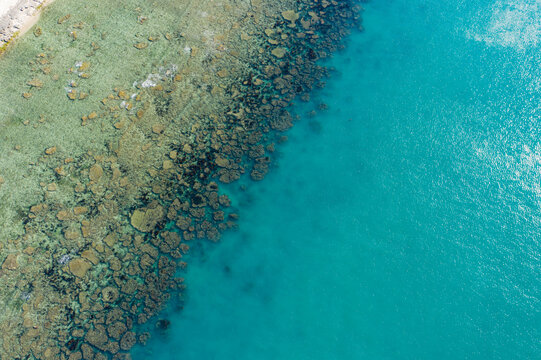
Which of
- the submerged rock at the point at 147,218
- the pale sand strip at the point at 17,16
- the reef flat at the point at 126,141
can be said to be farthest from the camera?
the pale sand strip at the point at 17,16

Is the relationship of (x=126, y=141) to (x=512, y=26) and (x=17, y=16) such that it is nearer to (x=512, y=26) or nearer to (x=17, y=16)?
(x=17, y=16)

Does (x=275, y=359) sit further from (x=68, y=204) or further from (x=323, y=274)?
(x=68, y=204)

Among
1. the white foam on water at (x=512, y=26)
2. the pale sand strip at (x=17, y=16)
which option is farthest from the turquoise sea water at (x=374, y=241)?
the pale sand strip at (x=17, y=16)

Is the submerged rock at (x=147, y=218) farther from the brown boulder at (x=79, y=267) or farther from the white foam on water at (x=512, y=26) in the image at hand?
the white foam on water at (x=512, y=26)

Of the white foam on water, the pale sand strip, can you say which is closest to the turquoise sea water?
the white foam on water

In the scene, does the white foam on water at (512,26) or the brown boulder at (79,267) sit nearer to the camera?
the brown boulder at (79,267)

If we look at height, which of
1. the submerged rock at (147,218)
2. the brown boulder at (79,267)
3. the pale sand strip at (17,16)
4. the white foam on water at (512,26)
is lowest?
the brown boulder at (79,267)
